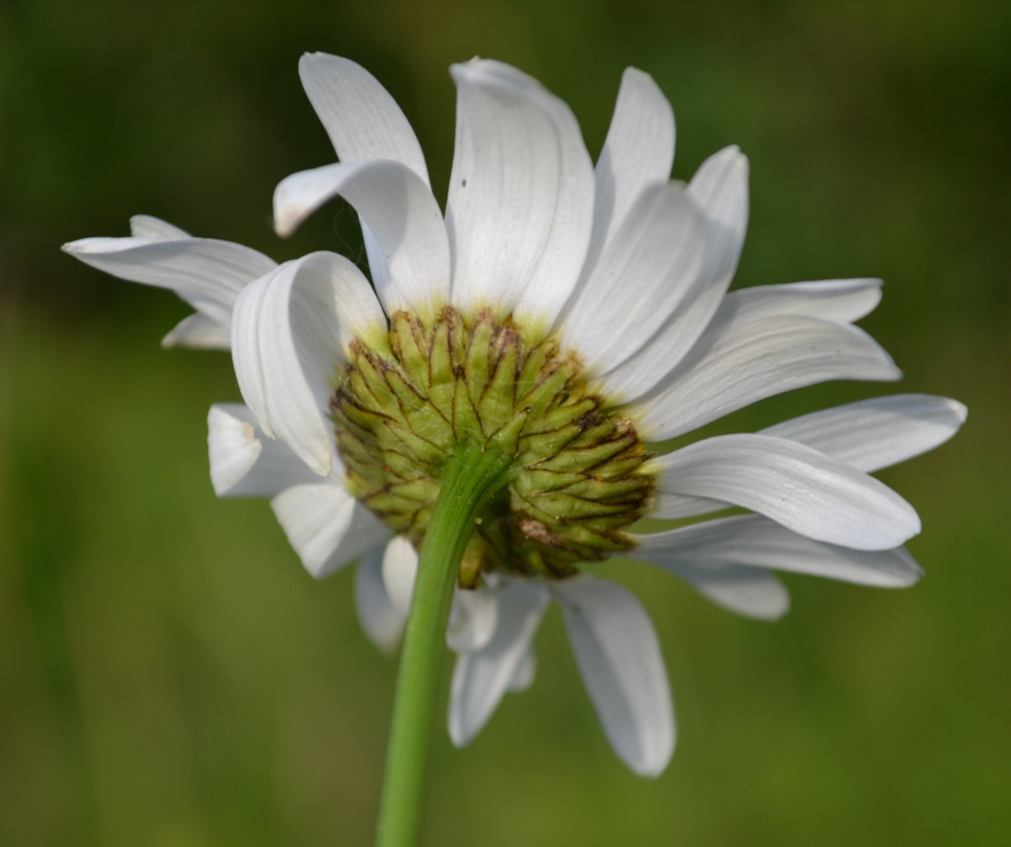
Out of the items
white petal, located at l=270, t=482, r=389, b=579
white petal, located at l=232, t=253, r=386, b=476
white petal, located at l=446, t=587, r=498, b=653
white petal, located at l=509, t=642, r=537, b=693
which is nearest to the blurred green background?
white petal, located at l=509, t=642, r=537, b=693

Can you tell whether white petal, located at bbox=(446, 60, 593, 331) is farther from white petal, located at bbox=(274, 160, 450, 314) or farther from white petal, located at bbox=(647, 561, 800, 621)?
white petal, located at bbox=(647, 561, 800, 621)

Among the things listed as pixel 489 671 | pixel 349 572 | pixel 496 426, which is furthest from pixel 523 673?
pixel 349 572

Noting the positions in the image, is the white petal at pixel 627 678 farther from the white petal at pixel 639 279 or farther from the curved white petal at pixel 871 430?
the white petal at pixel 639 279

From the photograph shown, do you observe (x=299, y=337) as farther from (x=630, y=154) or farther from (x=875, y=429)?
(x=875, y=429)

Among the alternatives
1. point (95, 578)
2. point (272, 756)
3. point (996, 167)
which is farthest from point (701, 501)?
point (996, 167)

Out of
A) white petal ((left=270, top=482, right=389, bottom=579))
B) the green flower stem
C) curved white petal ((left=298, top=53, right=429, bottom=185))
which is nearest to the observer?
the green flower stem

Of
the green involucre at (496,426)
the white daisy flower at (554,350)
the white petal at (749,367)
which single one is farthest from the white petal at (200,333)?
the white petal at (749,367)
